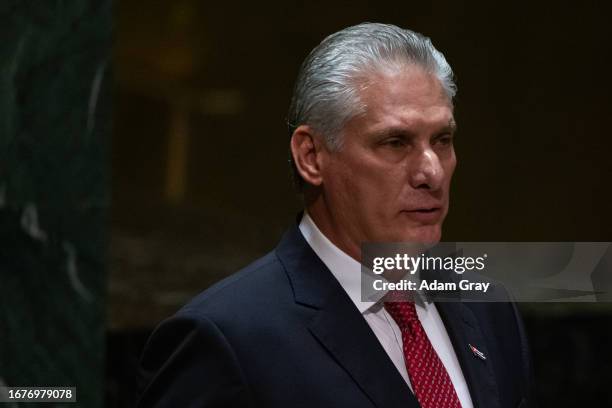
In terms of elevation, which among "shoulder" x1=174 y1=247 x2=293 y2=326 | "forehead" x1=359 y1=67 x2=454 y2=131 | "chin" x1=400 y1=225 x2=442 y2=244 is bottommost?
"shoulder" x1=174 y1=247 x2=293 y2=326

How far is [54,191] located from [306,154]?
160cm

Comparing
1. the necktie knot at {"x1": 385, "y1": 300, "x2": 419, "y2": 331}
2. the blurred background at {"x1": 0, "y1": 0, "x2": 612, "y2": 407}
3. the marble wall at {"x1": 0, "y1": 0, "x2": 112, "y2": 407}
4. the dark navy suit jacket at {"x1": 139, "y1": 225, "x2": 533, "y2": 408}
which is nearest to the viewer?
the dark navy suit jacket at {"x1": 139, "y1": 225, "x2": 533, "y2": 408}

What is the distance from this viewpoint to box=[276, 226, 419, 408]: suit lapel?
2.34 m

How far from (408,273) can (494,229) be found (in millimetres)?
3163

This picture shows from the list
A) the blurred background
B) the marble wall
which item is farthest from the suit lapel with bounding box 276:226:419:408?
the blurred background

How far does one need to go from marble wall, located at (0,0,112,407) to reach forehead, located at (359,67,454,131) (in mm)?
1755

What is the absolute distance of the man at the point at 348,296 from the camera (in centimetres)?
230

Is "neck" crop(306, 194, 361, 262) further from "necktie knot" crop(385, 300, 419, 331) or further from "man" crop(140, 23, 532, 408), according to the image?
"necktie knot" crop(385, 300, 419, 331)

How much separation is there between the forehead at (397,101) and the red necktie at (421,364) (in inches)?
15.4

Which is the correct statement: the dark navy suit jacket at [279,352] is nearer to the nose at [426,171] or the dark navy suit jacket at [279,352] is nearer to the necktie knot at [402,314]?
the necktie knot at [402,314]

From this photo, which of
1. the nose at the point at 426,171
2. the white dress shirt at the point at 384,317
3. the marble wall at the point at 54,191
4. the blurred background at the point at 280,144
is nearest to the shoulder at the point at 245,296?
the white dress shirt at the point at 384,317

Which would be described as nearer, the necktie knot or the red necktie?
the red necktie

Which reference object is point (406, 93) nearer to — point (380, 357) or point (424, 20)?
point (380, 357)

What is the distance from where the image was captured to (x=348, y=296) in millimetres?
2473
